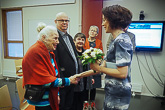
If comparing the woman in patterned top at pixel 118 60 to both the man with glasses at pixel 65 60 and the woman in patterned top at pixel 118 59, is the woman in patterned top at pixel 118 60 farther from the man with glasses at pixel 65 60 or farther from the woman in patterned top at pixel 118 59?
the man with glasses at pixel 65 60

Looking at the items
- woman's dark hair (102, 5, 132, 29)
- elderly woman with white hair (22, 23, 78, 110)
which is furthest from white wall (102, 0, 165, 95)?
elderly woman with white hair (22, 23, 78, 110)

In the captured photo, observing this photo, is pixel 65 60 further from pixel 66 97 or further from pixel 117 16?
pixel 117 16

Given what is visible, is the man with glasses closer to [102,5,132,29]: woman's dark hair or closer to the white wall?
[102,5,132,29]: woman's dark hair

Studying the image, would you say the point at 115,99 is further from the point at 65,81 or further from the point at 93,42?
the point at 93,42

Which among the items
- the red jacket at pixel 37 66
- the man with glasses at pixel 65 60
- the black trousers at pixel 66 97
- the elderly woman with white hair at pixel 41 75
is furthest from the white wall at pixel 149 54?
the red jacket at pixel 37 66

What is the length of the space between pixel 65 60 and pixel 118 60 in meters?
0.96

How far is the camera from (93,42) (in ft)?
10.1

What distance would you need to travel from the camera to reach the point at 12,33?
17.4 feet

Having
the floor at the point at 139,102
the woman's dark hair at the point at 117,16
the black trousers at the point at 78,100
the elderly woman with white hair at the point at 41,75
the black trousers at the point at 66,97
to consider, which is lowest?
the floor at the point at 139,102

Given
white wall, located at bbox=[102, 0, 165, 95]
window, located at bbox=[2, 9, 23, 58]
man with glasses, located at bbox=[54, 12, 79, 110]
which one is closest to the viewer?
man with glasses, located at bbox=[54, 12, 79, 110]

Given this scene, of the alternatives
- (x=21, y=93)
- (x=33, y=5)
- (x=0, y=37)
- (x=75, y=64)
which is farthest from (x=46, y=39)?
(x=0, y=37)

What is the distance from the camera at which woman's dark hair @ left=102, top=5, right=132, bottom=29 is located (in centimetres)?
117

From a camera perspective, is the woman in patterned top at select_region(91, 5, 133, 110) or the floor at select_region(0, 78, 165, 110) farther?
the floor at select_region(0, 78, 165, 110)

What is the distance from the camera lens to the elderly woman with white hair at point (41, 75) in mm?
1338
